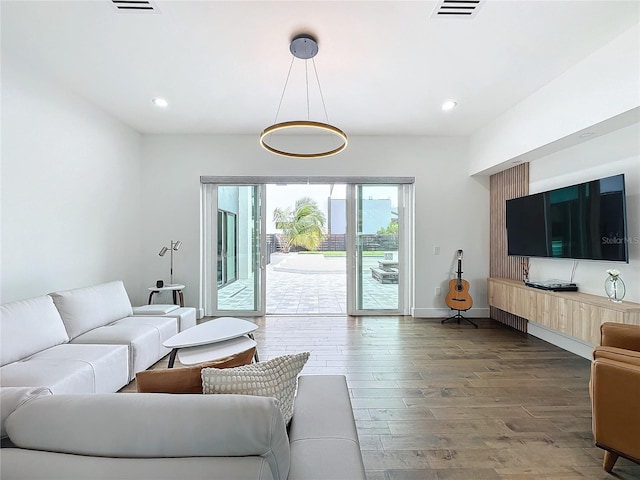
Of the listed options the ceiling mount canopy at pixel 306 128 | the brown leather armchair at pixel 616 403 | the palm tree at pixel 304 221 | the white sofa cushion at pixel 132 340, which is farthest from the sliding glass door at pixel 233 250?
the palm tree at pixel 304 221

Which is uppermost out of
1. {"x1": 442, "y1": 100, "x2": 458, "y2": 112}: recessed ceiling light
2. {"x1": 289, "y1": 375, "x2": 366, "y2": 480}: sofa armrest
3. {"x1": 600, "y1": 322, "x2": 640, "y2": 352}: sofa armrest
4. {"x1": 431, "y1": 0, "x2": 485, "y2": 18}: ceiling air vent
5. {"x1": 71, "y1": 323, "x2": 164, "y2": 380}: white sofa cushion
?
{"x1": 442, "y1": 100, "x2": 458, "y2": 112}: recessed ceiling light

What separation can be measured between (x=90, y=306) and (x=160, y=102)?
7.92 ft

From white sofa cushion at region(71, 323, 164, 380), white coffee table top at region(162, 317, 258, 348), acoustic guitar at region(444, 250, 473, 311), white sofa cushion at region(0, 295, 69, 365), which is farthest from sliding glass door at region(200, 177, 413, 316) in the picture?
white sofa cushion at region(0, 295, 69, 365)

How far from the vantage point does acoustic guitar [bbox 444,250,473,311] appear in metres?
4.87

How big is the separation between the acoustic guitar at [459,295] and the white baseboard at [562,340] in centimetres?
82

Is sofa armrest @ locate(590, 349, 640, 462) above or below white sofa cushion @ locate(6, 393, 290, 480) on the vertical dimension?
below

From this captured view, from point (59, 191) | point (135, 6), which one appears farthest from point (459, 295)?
point (59, 191)

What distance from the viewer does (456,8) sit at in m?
2.29

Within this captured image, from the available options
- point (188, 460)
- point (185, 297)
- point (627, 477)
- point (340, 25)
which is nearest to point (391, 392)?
point (627, 477)

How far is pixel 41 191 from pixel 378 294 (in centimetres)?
456

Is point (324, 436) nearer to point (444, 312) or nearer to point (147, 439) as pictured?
point (147, 439)

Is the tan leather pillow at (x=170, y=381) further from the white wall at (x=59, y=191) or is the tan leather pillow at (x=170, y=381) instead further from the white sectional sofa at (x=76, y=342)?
the white wall at (x=59, y=191)

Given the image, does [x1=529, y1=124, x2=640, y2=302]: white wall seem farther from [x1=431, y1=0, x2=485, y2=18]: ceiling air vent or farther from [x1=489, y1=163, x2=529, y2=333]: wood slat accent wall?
[x1=431, y1=0, x2=485, y2=18]: ceiling air vent

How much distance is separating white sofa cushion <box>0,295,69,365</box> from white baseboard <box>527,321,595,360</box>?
503 centimetres
